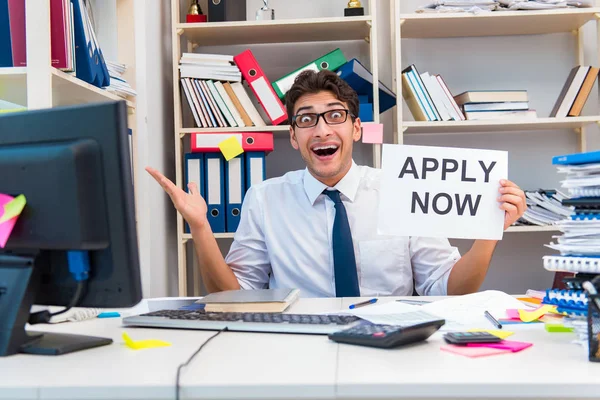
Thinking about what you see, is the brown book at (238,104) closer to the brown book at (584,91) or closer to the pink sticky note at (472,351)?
the brown book at (584,91)

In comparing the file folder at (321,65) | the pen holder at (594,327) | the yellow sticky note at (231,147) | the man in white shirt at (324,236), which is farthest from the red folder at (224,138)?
the pen holder at (594,327)

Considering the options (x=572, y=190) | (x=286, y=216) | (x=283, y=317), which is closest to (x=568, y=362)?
(x=572, y=190)

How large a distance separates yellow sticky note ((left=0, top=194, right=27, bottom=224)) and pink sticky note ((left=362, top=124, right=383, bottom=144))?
6.33 feet

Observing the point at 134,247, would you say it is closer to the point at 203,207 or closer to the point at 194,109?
the point at 203,207

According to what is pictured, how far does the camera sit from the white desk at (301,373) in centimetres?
73

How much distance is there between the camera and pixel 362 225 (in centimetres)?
202

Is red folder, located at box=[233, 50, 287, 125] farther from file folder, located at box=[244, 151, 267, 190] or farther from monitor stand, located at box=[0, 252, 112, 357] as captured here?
monitor stand, located at box=[0, 252, 112, 357]

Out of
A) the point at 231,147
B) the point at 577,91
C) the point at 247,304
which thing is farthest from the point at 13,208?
the point at 577,91

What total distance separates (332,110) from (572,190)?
109cm

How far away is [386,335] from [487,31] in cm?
246

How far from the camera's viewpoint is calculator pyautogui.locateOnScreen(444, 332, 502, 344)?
941 mm

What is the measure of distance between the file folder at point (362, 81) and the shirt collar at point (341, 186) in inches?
29.4

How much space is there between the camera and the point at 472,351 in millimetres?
901

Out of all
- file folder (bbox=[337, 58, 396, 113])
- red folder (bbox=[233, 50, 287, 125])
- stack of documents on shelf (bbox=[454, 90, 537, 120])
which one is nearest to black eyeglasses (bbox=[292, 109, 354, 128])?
file folder (bbox=[337, 58, 396, 113])
